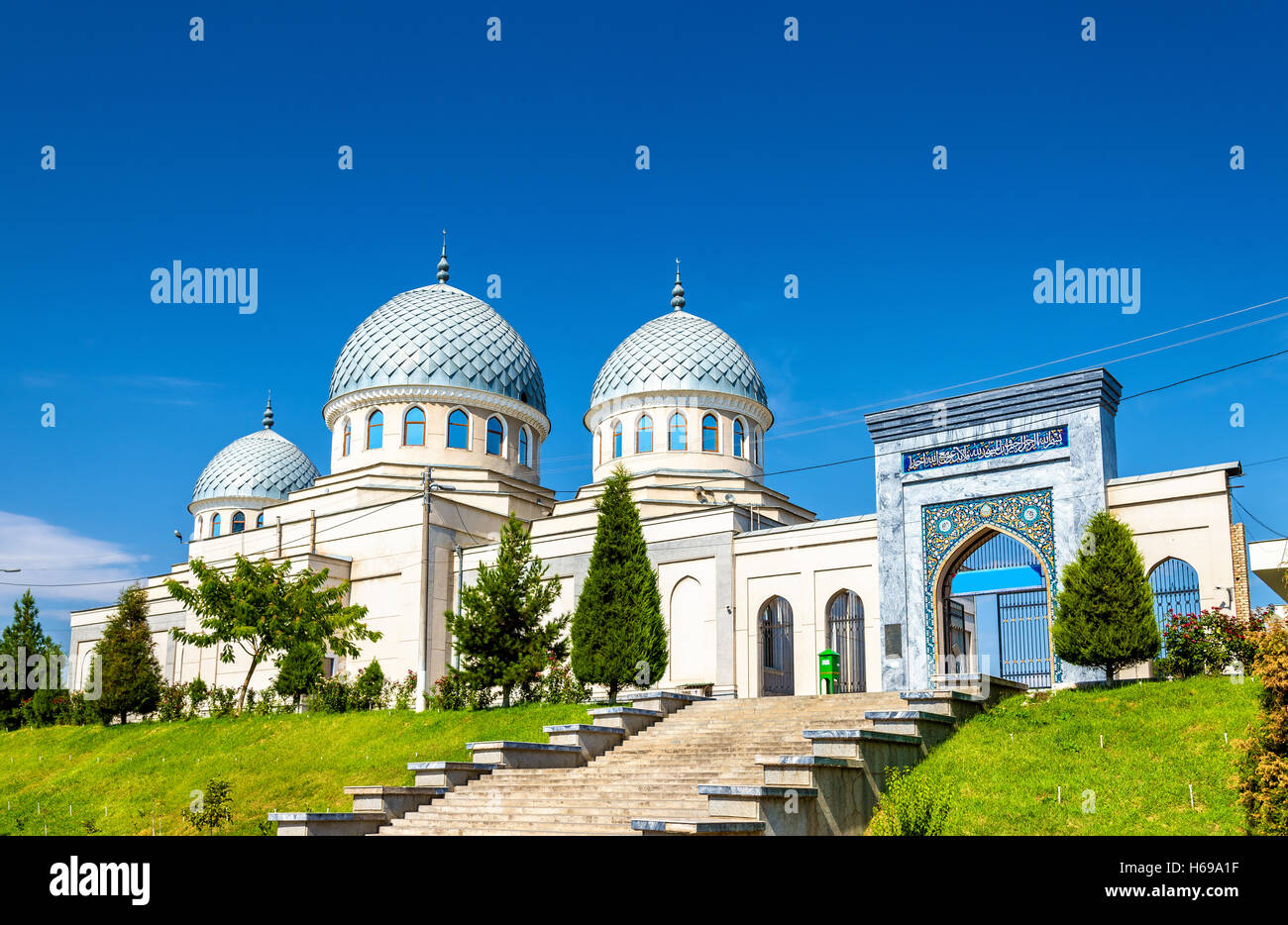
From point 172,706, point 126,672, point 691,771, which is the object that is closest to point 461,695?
point 691,771

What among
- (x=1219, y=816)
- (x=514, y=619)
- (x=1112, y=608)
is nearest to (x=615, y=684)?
(x=514, y=619)

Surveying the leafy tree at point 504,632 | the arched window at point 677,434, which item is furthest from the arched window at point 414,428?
the leafy tree at point 504,632

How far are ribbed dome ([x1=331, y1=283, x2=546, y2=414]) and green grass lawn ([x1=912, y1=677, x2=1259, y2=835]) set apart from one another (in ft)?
64.6

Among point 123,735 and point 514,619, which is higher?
point 514,619

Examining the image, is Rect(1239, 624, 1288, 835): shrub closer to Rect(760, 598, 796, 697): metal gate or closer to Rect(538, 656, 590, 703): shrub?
Rect(538, 656, 590, 703): shrub

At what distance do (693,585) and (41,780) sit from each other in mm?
12811

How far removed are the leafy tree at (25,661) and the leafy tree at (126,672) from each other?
471 cm

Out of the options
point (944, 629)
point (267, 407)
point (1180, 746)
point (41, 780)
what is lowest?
point (41, 780)

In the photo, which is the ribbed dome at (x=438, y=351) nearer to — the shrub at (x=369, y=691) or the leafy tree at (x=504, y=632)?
the shrub at (x=369, y=691)

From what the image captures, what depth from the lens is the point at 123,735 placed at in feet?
78.5

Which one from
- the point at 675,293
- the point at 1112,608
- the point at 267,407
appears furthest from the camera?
the point at 267,407

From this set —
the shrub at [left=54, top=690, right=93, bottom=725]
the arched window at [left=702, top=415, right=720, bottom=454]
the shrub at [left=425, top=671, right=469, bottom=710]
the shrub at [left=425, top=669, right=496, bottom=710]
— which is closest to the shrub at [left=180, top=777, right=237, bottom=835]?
the shrub at [left=425, top=669, right=496, bottom=710]

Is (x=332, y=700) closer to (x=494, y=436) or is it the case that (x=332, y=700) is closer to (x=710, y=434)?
(x=494, y=436)
